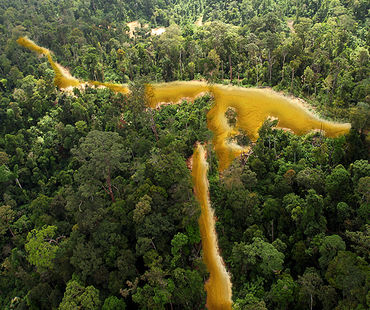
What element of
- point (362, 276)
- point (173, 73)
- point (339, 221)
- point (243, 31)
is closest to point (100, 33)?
point (173, 73)

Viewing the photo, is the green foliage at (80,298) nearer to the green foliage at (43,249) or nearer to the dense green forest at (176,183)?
the dense green forest at (176,183)

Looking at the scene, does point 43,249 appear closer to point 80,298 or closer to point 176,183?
point 80,298

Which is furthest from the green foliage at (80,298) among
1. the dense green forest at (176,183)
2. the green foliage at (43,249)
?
the green foliage at (43,249)

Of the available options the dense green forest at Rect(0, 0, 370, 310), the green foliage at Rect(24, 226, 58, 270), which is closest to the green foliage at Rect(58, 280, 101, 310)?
the dense green forest at Rect(0, 0, 370, 310)

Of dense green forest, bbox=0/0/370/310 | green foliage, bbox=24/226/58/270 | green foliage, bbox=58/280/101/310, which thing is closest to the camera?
green foliage, bbox=58/280/101/310

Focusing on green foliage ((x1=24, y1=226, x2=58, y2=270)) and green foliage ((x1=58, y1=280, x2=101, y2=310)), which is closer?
green foliage ((x1=58, y1=280, x2=101, y2=310))

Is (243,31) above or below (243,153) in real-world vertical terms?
above

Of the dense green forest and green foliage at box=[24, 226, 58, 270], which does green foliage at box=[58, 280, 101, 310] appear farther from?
green foliage at box=[24, 226, 58, 270]

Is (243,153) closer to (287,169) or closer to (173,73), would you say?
(287,169)
